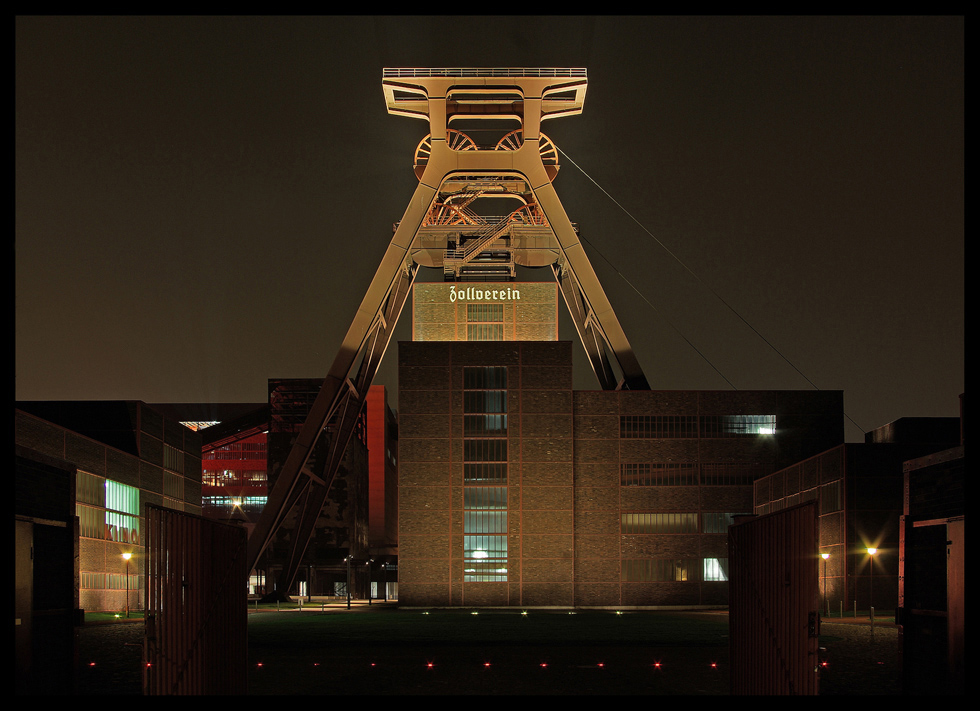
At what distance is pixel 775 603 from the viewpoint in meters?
10.2

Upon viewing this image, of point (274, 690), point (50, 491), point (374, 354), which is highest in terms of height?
point (374, 354)

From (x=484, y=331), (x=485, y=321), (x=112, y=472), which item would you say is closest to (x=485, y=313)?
(x=485, y=321)

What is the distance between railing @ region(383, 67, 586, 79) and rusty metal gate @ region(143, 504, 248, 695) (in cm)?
3365

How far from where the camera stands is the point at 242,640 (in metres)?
11.8

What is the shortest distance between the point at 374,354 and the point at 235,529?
35.1 meters

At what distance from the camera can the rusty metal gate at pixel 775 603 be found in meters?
9.35

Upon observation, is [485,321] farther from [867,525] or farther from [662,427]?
[867,525]

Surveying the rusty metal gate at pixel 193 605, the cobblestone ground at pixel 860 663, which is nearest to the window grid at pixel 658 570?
the cobblestone ground at pixel 860 663

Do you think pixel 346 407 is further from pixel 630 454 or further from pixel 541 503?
pixel 630 454

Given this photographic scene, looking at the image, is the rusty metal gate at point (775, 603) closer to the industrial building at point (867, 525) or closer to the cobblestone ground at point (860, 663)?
the cobblestone ground at point (860, 663)

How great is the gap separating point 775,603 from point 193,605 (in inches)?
219

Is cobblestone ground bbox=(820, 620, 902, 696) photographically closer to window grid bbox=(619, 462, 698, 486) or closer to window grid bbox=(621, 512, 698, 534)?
window grid bbox=(621, 512, 698, 534)

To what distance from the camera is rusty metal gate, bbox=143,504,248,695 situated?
30.4 feet

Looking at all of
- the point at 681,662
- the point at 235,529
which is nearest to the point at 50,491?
the point at 235,529
